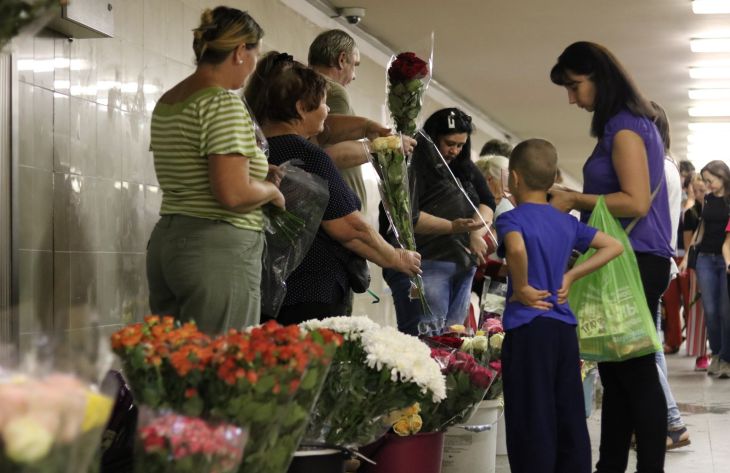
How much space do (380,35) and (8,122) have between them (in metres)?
5.47

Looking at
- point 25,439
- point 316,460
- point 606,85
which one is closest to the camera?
point 25,439

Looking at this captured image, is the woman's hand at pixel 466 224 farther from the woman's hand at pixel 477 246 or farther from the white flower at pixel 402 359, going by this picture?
the white flower at pixel 402 359

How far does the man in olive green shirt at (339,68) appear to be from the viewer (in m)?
4.09

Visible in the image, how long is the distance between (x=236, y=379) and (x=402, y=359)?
0.91 m

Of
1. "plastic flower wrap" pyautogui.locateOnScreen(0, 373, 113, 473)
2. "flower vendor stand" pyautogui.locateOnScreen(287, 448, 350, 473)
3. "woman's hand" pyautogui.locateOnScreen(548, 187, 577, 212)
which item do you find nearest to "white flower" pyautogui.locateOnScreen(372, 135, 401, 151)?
"woman's hand" pyautogui.locateOnScreen(548, 187, 577, 212)

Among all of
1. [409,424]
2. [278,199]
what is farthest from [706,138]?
[278,199]

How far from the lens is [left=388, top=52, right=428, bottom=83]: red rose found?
4086 mm

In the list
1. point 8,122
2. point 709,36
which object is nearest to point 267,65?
point 8,122

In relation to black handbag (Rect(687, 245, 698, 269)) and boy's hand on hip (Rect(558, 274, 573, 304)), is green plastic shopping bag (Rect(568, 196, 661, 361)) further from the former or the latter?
black handbag (Rect(687, 245, 698, 269))

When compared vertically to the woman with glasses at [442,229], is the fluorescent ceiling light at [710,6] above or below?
above

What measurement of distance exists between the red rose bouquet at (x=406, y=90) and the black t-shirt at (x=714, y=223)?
16.8 feet

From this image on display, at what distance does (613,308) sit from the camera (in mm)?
3559

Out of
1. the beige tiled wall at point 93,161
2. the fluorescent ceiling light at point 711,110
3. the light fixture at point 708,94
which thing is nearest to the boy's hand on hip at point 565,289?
the beige tiled wall at point 93,161

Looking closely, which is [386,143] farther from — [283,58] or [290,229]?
[290,229]
